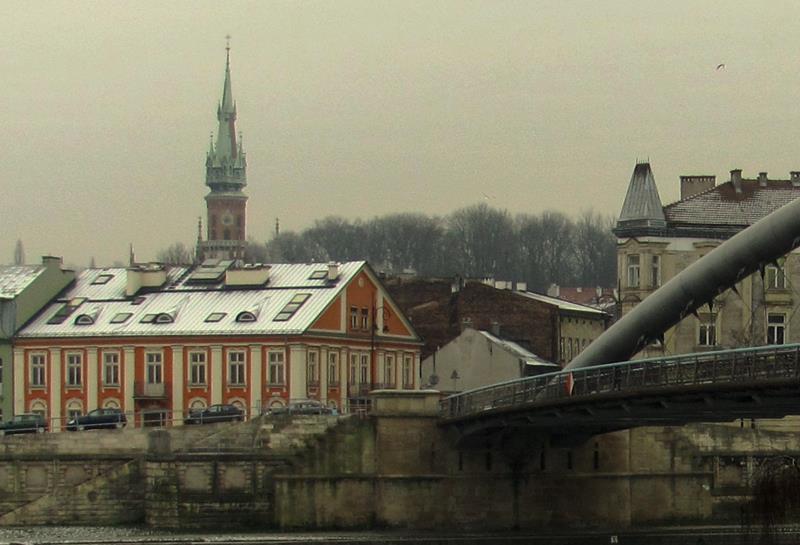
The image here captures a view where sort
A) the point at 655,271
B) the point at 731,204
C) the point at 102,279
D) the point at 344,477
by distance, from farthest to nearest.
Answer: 1. the point at 102,279
2. the point at 731,204
3. the point at 655,271
4. the point at 344,477

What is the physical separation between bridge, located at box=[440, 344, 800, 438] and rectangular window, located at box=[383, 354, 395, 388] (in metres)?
Result: 23.6

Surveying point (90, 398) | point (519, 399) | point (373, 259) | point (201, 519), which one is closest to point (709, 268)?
point (519, 399)

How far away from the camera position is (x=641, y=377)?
71.2 meters

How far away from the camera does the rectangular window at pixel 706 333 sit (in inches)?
4144

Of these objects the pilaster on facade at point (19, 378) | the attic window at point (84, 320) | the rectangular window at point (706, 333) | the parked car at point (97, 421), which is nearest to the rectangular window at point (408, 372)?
the rectangular window at point (706, 333)

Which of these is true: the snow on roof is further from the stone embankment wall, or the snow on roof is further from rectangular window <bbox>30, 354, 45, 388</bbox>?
the stone embankment wall

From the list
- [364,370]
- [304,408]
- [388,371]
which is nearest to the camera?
[304,408]

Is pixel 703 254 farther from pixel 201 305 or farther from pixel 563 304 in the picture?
pixel 563 304

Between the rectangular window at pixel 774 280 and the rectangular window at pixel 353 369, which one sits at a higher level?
the rectangular window at pixel 774 280

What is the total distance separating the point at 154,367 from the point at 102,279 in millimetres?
8982

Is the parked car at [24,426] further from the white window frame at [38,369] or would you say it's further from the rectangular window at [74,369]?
the white window frame at [38,369]

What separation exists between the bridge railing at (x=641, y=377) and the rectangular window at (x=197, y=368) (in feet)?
60.9

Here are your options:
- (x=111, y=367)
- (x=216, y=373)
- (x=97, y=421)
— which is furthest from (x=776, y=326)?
(x=97, y=421)

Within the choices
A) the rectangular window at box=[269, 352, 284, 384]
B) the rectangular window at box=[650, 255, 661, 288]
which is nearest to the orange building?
the rectangular window at box=[269, 352, 284, 384]
